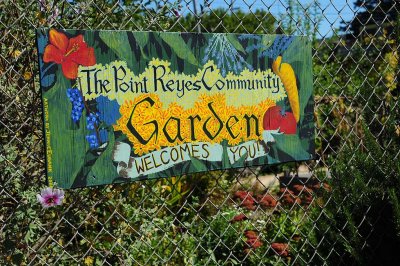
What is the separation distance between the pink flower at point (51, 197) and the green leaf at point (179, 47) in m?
0.66

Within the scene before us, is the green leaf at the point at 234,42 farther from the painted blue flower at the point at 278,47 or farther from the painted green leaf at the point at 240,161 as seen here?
the painted green leaf at the point at 240,161

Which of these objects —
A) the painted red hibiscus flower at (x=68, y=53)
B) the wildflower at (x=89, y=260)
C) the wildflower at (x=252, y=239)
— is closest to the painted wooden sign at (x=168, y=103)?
the painted red hibiscus flower at (x=68, y=53)

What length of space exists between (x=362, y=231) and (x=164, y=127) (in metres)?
1.27

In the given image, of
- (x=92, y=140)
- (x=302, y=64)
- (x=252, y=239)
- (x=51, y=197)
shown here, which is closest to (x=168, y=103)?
(x=92, y=140)

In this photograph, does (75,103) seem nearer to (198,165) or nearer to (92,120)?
(92,120)

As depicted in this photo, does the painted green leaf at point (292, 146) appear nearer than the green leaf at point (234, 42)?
No

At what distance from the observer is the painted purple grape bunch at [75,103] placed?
2.21 metres

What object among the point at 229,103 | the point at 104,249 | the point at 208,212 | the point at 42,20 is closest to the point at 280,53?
the point at 229,103

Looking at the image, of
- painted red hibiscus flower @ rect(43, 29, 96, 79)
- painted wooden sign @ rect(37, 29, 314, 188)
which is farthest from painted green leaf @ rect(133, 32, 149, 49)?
painted red hibiscus flower @ rect(43, 29, 96, 79)

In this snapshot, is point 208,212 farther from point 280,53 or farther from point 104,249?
point 280,53

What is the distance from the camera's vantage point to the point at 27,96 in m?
2.60

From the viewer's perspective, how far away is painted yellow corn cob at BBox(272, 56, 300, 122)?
272cm

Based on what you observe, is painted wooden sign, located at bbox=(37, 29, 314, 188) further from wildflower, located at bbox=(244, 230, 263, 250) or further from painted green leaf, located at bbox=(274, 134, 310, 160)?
wildflower, located at bbox=(244, 230, 263, 250)

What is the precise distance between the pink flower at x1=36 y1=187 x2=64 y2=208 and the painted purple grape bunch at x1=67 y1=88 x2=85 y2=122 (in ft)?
0.81
